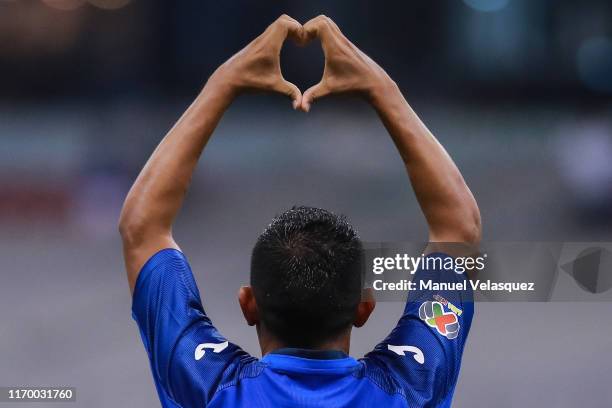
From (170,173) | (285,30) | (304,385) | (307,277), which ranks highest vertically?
(285,30)

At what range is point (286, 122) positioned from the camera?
23.3ft

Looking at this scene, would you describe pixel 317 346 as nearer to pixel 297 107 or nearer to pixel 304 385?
pixel 304 385

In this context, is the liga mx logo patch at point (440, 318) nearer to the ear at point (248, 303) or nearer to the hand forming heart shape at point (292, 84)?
the ear at point (248, 303)

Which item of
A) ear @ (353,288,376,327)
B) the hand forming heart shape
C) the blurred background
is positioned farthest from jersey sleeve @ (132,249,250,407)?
the blurred background

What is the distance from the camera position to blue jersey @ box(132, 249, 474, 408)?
2.96 feet

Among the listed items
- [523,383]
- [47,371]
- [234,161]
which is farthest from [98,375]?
[234,161]

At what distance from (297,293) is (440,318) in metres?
0.24

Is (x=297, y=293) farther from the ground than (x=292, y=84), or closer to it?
closer to it

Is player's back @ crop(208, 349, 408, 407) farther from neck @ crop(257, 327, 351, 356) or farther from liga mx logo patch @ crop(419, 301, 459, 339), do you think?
liga mx logo patch @ crop(419, 301, 459, 339)

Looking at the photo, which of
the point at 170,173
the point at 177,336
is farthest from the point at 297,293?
the point at 170,173

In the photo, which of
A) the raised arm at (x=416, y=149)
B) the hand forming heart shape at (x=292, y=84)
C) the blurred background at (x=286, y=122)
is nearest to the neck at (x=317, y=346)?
the raised arm at (x=416, y=149)

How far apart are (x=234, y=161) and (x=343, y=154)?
2.92 ft

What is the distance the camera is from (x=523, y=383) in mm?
3535

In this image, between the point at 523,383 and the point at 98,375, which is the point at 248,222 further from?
the point at 523,383
